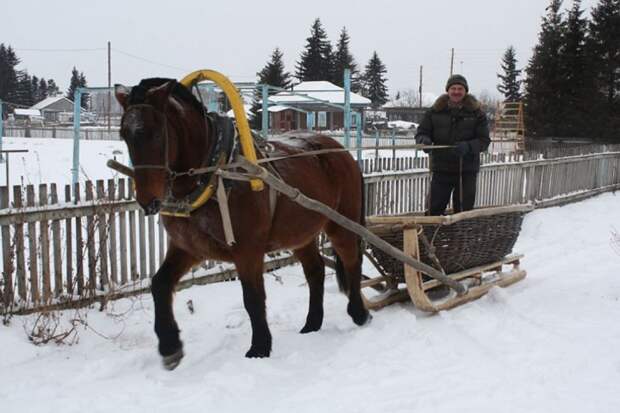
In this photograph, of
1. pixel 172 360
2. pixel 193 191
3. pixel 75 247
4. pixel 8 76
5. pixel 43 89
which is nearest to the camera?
pixel 193 191

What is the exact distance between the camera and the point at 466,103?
588cm

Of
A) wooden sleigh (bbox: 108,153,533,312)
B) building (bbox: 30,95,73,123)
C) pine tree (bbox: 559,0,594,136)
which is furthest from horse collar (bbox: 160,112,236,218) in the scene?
building (bbox: 30,95,73,123)

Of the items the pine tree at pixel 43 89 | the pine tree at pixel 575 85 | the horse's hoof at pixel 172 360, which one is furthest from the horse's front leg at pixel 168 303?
the pine tree at pixel 43 89

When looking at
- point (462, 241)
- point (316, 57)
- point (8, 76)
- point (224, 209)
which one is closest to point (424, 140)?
point (462, 241)

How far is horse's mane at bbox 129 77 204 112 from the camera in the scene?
3.25 metres

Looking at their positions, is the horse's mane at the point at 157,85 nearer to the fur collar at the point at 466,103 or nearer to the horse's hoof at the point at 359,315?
the horse's hoof at the point at 359,315

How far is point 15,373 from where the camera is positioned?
376 centimetres

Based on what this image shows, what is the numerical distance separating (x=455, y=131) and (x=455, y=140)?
0.09 meters

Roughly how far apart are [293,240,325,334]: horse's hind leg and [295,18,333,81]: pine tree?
4692cm

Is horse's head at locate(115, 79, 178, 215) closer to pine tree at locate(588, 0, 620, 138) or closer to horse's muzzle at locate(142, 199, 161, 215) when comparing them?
horse's muzzle at locate(142, 199, 161, 215)

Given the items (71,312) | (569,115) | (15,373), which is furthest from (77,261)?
(569,115)

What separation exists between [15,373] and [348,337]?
2.26 m

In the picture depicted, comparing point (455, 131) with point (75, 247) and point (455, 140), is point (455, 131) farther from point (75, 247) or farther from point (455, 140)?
point (75, 247)

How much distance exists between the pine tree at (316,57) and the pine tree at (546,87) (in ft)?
77.4
